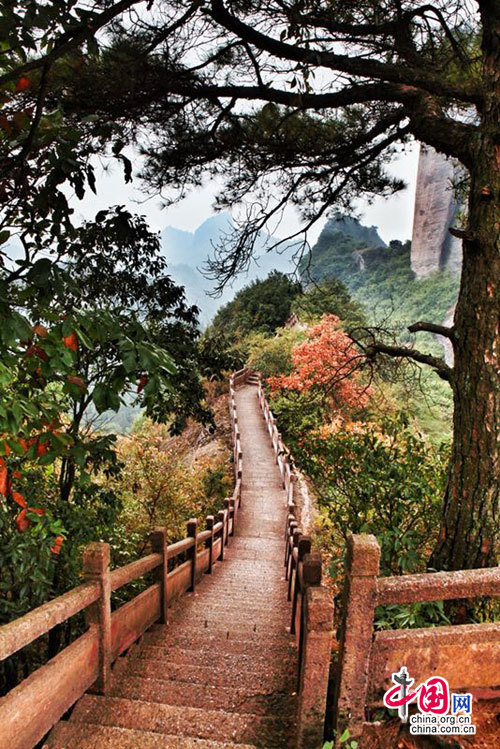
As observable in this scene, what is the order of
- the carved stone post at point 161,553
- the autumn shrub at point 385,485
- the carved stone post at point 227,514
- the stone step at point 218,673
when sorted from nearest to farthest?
the stone step at point 218,673 → the autumn shrub at point 385,485 → the carved stone post at point 161,553 → the carved stone post at point 227,514

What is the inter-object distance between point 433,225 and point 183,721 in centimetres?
4103

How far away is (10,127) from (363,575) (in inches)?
120

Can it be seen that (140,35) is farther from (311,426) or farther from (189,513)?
(189,513)

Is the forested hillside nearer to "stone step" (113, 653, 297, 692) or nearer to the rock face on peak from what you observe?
the rock face on peak

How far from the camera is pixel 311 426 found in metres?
5.20

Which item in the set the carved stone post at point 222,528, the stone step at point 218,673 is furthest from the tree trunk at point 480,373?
the carved stone post at point 222,528

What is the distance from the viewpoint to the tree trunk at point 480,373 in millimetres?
3174

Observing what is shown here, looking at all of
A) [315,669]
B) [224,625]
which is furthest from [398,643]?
[224,625]

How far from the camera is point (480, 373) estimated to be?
3232 millimetres

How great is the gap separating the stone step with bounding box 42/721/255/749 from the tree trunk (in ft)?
6.44

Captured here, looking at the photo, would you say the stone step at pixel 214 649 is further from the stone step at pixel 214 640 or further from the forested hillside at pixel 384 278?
the forested hillside at pixel 384 278

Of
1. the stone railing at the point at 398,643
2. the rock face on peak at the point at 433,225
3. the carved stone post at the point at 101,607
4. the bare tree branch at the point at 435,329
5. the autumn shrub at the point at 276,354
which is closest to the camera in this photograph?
the stone railing at the point at 398,643

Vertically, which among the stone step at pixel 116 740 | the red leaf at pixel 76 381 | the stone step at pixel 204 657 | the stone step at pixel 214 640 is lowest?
the stone step at pixel 214 640

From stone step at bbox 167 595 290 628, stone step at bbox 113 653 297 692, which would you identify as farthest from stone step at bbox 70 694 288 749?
stone step at bbox 167 595 290 628
